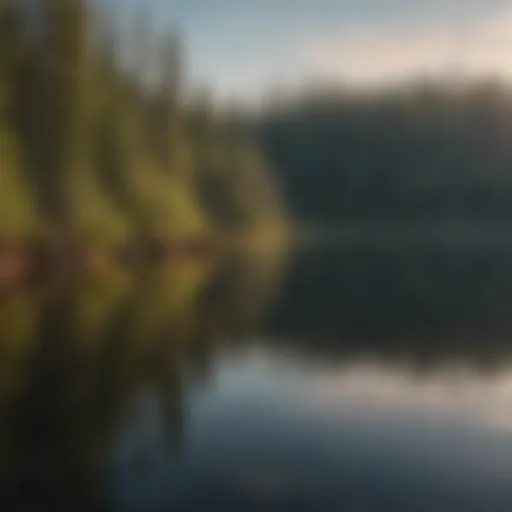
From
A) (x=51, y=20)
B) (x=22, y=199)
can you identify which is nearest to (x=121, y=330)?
(x=22, y=199)

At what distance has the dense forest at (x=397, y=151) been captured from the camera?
121438 millimetres

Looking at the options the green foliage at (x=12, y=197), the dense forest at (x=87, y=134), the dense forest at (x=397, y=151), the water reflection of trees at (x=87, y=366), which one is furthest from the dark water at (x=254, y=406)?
the dense forest at (x=397, y=151)

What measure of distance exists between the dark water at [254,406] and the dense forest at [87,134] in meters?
12.6

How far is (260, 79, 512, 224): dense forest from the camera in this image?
121 m

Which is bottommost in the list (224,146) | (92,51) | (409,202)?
(409,202)

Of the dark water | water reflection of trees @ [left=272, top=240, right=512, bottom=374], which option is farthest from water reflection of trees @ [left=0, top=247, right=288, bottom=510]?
water reflection of trees @ [left=272, top=240, right=512, bottom=374]

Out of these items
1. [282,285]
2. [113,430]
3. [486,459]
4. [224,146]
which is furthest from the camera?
[224,146]

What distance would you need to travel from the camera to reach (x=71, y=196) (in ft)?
125

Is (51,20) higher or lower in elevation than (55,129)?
higher

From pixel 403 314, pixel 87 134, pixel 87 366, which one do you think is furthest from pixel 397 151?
pixel 87 366

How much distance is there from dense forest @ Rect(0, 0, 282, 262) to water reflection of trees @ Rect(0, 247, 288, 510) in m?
7.96

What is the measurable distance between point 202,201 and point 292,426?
194ft

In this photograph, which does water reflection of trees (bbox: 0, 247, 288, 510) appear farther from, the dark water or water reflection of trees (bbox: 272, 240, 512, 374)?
water reflection of trees (bbox: 272, 240, 512, 374)

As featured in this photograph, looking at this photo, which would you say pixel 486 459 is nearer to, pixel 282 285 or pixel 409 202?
pixel 282 285
